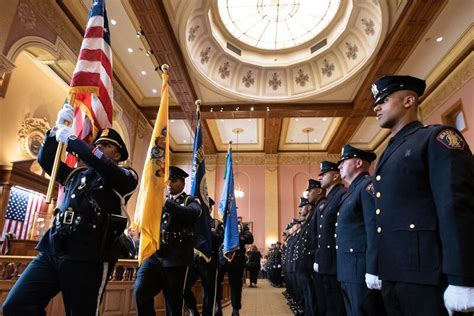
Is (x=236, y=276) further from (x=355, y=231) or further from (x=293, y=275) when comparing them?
(x=355, y=231)

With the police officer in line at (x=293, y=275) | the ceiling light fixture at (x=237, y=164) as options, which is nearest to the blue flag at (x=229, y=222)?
the police officer in line at (x=293, y=275)

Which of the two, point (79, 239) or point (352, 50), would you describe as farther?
point (352, 50)

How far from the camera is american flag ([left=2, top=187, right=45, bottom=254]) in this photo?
27.1 ft

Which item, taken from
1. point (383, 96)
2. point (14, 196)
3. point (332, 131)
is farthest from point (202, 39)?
point (383, 96)

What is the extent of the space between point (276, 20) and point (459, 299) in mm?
10568

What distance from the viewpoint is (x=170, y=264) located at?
300 centimetres

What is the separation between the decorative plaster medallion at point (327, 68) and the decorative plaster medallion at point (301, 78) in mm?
614

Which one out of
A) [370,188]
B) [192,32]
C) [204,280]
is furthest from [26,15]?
[370,188]

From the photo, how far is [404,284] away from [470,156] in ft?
2.03

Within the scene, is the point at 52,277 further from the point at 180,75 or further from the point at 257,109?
the point at 257,109

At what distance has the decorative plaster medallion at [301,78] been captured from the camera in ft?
36.9

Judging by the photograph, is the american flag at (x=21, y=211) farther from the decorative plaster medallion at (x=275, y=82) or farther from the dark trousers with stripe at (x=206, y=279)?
the decorative plaster medallion at (x=275, y=82)

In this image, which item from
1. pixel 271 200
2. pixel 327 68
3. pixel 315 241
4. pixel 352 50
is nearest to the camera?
pixel 315 241

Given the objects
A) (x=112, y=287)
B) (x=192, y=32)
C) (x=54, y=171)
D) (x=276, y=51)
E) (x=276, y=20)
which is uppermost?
(x=276, y=20)
